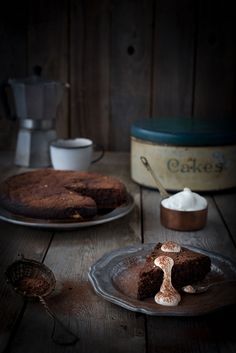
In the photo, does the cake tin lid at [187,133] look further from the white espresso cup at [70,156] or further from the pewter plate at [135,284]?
the pewter plate at [135,284]

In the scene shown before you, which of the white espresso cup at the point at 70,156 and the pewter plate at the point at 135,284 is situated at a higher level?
the white espresso cup at the point at 70,156

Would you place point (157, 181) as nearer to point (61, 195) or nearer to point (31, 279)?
point (61, 195)

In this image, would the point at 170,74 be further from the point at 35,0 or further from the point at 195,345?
the point at 195,345

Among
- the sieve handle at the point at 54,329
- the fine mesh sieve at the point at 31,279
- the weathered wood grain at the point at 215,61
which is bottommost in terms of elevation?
the sieve handle at the point at 54,329

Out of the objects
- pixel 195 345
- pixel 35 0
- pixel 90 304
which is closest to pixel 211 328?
pixel 195 345

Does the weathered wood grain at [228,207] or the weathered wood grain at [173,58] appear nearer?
the weathered wood grain at [228,207]

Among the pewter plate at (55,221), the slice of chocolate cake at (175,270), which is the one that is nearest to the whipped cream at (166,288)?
the slice of chocolate cake at (175,270)
